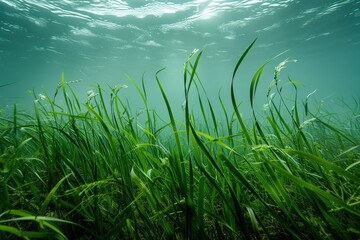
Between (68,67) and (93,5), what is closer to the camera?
(93,5)

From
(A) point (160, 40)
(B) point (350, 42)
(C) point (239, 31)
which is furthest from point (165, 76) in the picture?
(B) point (350, 42)

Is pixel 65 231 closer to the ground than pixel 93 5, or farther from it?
closer to the ground

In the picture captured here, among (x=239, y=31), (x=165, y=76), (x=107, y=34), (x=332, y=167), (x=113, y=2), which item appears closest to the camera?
(x=332, y=167)

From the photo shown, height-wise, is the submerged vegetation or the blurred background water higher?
the blurred background water

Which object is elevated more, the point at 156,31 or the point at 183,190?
the point at 156,31

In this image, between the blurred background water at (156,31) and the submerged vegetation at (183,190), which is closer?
the submerged vegetation at (183,190)

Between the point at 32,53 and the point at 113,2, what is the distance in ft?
54.7

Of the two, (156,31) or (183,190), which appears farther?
(156,31)

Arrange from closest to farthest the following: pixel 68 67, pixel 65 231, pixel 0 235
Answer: pixel 0 235, pixel 65 231, pixel 68 67

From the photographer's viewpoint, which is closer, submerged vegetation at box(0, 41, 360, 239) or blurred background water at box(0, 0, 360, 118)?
submerged vegetation at box(0, 41, 360, 239)

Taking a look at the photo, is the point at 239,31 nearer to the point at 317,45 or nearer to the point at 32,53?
the point at 317,45

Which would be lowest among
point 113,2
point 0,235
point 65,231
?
point 65,231

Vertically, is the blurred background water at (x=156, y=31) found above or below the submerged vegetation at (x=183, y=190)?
above

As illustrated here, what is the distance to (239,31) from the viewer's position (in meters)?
23.8
